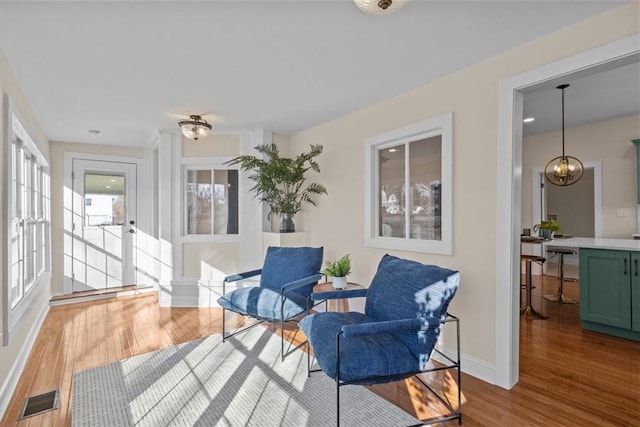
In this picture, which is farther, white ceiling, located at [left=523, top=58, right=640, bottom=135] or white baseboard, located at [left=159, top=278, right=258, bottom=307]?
white baseboard, located at [left=159, top=278, right=258, bottom=307]

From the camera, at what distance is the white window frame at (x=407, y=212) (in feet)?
9.15

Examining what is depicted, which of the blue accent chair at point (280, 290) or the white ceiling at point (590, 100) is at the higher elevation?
the white ceiling at point (590, 100)

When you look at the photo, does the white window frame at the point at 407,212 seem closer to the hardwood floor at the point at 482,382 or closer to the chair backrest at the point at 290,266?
the chair backrest at the point at 290,266

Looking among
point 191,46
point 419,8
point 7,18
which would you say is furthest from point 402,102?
point 7,18

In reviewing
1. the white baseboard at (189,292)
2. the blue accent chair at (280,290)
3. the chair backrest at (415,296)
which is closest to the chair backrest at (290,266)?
the blue accent chair at (280,290)

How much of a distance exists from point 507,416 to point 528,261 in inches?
96.7

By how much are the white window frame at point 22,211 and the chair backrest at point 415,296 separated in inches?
102

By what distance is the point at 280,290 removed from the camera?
3225 mm

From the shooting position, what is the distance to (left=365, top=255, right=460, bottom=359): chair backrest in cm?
197

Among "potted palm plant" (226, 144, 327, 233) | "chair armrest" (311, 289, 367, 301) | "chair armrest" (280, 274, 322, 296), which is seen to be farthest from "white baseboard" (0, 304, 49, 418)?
"potted palm plant" (226, 144, 327, 233)

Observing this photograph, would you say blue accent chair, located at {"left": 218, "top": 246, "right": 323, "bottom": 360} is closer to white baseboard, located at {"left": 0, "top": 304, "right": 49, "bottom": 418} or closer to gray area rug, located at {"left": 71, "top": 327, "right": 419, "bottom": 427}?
gray area rug, located at {"left": 71, "top": 327, "right": 419, "bottom": 427}

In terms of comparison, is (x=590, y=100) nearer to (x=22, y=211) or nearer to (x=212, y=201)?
(x=212, y=201)

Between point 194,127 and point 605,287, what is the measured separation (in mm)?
4623

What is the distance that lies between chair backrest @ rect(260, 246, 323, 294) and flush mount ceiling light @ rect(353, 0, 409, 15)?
2.28m
